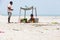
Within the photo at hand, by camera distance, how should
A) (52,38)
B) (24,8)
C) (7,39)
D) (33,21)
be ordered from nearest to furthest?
(7,39)
(52,38)
(33,21)
(24,8)

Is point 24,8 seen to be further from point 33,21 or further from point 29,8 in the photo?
point 33,21

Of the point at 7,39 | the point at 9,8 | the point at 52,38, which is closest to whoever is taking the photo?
the point at 7,39

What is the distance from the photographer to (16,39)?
9.82m

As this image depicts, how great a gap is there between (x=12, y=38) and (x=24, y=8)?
11643mm

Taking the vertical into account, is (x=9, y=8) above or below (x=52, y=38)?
above

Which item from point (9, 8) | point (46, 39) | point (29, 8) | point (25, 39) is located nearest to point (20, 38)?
point (25, 39)

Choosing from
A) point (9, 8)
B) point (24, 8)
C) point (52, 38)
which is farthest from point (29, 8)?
point (52, 38)

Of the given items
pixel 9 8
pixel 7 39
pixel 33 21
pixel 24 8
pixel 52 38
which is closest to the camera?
pixel 7 39

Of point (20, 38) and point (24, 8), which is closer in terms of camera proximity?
point (20, 38)

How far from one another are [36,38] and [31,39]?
0.42 meters

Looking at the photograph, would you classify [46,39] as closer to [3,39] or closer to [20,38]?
[20,38]

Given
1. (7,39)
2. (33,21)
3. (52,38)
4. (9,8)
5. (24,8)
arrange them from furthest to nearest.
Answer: (24,8) < (33,21) < (9,8) < (52,38) < (7,39)

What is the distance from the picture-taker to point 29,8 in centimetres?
2133

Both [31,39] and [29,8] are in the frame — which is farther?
[29,8]
